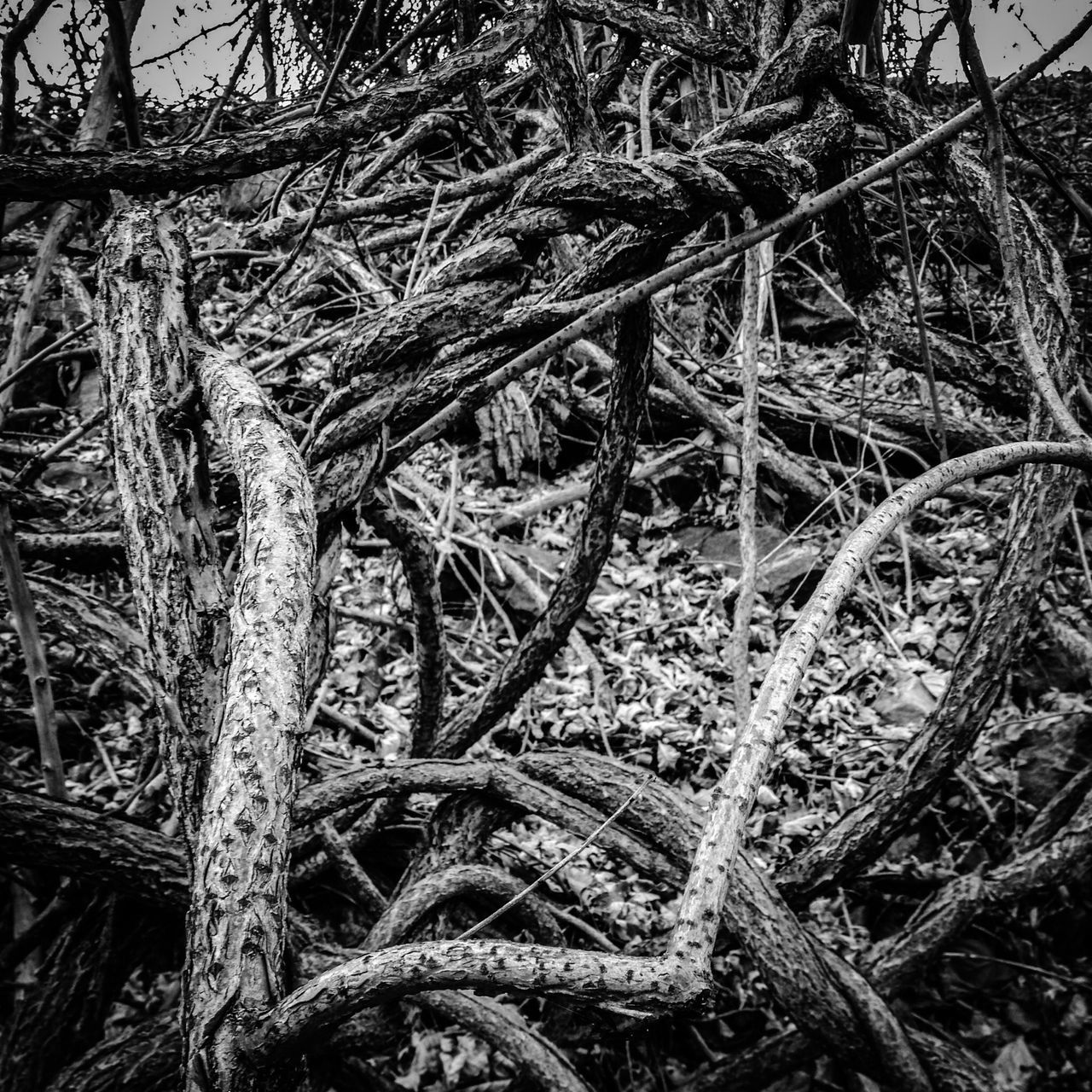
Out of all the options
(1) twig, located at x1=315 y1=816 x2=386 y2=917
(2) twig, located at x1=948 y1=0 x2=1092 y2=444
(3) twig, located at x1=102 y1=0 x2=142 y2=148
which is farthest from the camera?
(1) twig, located at x1=315 y1=816 x2=386 y2=917

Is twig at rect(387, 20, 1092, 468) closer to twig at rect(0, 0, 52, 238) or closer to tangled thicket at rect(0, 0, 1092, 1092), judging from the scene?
tangled thicket at rect(0, 0, 1092, 1092)

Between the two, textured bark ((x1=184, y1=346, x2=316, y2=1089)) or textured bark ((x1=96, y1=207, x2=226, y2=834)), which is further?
textured bark ((x1=96, y1=207, x2=226, y2=834))

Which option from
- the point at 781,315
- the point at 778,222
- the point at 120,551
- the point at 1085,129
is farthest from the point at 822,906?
the point at 1085,129

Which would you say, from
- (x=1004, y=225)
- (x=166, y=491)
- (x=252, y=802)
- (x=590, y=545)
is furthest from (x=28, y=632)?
(x=1004, y=225)

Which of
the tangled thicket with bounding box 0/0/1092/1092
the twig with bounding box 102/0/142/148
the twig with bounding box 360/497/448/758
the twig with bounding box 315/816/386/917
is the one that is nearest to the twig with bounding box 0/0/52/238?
the tangled thicket with bounding box 0/0/1092/1092

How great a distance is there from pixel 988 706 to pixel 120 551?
9.33 ft

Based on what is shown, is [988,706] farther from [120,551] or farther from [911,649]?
[120,551]

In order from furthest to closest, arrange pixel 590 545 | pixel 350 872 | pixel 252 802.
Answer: pixel 590 545
pixel 350 872
pixel 252 802

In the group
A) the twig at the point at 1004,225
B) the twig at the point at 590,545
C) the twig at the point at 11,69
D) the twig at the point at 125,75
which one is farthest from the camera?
the twig at the point at 590,545

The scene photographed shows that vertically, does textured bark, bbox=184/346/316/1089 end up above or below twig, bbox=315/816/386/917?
above

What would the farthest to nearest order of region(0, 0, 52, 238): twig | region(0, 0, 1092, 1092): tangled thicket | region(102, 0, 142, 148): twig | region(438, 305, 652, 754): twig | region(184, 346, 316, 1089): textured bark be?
region(438, 305, 652, 754): twig < region(0, 0, 52, 238): twig < region(102, 0, 142, 148): twig < region(0, 0, 1092, 1092): tangled thicket < region(184, 346, 316, 1089): textured bark

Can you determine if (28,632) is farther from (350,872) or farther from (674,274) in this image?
(674,274)

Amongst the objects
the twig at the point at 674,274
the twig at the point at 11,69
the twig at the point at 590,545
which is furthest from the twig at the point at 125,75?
the twig at the point at 590,545

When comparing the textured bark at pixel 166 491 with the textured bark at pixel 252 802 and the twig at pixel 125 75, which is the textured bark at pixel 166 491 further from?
the twig at pixel 125 75
